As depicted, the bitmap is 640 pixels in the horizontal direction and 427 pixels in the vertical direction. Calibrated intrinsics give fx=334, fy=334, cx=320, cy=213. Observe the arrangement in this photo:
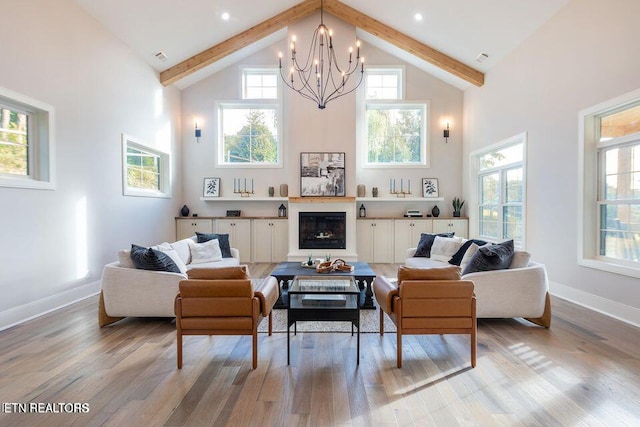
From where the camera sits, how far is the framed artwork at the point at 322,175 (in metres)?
6.94

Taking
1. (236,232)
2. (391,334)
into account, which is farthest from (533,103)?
(236,232)

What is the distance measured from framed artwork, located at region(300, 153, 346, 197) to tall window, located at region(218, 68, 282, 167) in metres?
1.02

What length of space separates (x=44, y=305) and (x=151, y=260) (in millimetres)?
1616

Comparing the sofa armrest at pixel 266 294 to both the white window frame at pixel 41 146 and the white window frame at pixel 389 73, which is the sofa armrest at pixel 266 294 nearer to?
the white window frame at pixel 41 146

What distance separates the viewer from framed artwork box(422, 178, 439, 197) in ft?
24.5

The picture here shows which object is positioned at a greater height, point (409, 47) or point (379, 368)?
point (409, 47)

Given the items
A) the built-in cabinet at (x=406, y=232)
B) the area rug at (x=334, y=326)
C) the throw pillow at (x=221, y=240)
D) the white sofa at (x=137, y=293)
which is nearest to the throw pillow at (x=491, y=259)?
the area rug at (x=334, y=326)

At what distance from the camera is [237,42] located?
21.3 ft

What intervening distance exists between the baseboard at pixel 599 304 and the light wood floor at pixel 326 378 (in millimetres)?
205

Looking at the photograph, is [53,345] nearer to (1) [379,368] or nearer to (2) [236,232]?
(1) [379,368]

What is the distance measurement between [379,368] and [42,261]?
12.8 ft

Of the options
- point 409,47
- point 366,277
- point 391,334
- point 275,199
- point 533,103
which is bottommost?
point 391,334

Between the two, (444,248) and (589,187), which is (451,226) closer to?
(444,248)

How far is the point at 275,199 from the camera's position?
733 cm
